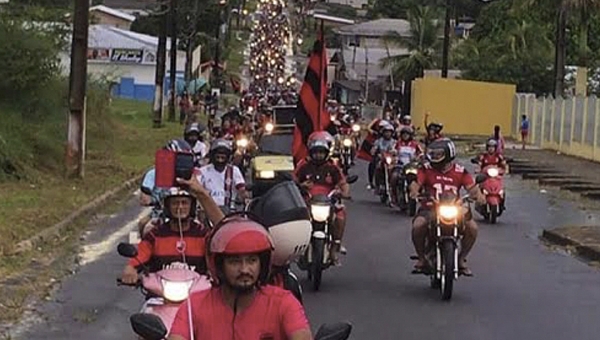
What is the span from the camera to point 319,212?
1395 centimetres

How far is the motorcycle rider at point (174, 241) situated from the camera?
8.50 metres

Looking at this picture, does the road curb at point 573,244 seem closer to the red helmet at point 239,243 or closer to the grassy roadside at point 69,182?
the grassy roadside at point 69,182

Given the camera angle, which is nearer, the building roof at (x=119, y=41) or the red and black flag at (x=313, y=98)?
the red and black flag at (x=313, y=98)

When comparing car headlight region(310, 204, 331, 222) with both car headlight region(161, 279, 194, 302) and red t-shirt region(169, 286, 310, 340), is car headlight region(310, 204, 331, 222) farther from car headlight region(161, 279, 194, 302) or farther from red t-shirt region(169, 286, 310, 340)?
red t-shirt region(169, 286, 310, 340)

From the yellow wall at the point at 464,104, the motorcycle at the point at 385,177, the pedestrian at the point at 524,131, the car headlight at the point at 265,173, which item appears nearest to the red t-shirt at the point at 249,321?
the car headlight at the point at 265,173

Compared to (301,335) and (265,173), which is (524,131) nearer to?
(265,173)

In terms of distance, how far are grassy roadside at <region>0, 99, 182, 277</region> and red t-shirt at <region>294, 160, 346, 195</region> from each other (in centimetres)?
337

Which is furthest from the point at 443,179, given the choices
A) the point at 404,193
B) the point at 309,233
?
the point at 404,193

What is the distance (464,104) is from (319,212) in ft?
162

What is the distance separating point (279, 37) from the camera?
81875 millimetres

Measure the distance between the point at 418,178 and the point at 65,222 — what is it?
6.79 meters

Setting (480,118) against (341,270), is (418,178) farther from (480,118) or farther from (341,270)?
(480,118)

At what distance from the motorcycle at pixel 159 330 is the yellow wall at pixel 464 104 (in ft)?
183

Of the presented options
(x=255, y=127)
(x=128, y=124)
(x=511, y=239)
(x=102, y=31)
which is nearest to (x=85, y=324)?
(x=511, y=239)
